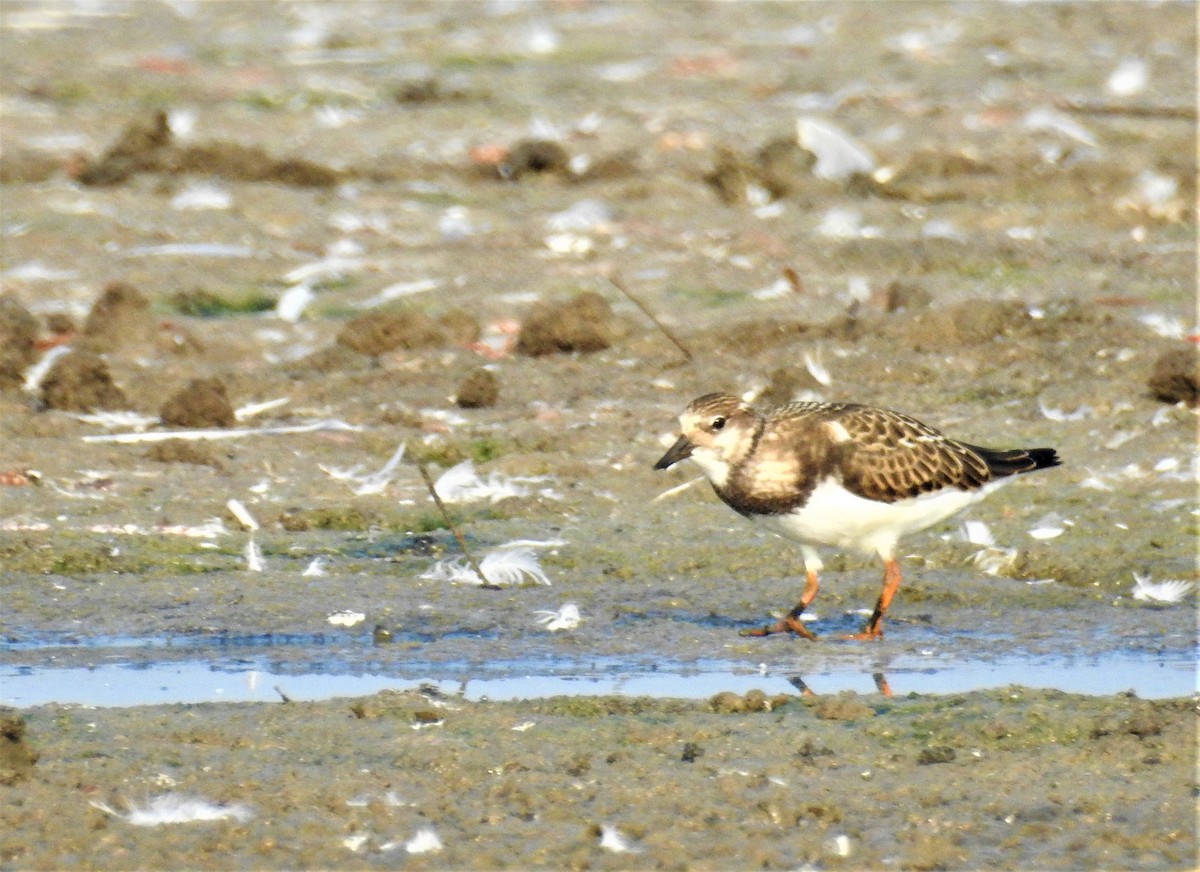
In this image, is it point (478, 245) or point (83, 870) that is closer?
point (83, 870)

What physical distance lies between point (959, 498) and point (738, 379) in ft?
8.25

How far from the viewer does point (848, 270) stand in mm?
11461

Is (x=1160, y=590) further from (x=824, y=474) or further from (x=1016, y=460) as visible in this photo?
(x=824, y=474)

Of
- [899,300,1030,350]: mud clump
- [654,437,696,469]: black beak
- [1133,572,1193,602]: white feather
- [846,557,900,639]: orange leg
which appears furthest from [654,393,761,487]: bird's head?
[899,300,1030,350]: mud clump

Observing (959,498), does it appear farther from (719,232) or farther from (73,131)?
(73,131)

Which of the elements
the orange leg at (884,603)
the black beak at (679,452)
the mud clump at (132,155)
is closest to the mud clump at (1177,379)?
the orange leg at (884,603)

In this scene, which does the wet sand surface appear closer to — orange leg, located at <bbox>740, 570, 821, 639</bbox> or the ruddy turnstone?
orange leg, located at <bbox>740, 570, 821, 639</bbox>

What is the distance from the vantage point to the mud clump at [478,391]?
9062 mm

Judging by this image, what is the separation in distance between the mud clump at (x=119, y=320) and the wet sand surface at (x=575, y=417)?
20 mm

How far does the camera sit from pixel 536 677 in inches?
241

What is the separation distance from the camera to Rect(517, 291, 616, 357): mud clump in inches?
384

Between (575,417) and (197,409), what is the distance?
4.92 ft

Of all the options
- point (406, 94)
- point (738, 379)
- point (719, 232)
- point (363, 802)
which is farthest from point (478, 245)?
point (363, 802)

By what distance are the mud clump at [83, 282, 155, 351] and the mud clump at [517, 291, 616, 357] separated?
5.68 ft
